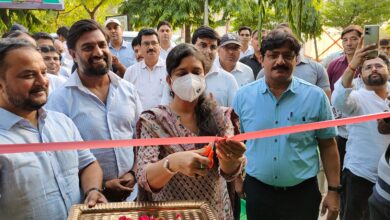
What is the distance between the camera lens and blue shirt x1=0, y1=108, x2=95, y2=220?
2.01 meters

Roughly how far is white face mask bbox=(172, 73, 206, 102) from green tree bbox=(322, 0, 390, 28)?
60.8ft

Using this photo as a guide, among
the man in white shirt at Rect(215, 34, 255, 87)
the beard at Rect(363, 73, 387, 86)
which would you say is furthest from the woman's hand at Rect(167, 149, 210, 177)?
the man in white shirt at Rect(215, 34, 255, 87)

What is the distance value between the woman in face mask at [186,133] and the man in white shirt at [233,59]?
8.80ft

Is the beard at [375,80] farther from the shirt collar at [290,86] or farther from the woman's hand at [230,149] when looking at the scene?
the woman's hand at [230,149]

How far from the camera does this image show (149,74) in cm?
524

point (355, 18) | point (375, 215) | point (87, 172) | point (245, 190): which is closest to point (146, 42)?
point (245, 190)

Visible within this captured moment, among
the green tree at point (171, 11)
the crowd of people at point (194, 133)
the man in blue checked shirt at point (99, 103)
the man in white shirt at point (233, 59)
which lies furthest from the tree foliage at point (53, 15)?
the man in blue checked shirt at point (99, 103)

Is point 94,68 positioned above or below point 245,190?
above

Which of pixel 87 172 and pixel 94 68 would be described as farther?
pixel 94 68

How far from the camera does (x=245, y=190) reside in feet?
10.8

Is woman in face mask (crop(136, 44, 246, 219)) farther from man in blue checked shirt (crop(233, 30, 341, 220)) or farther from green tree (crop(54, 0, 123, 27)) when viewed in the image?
green tree (crop(54, 0, 123, 27))

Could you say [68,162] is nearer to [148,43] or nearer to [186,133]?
[186,133]

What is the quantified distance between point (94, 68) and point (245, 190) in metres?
1.48

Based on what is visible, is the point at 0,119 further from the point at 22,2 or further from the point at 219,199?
the point at 22,2
